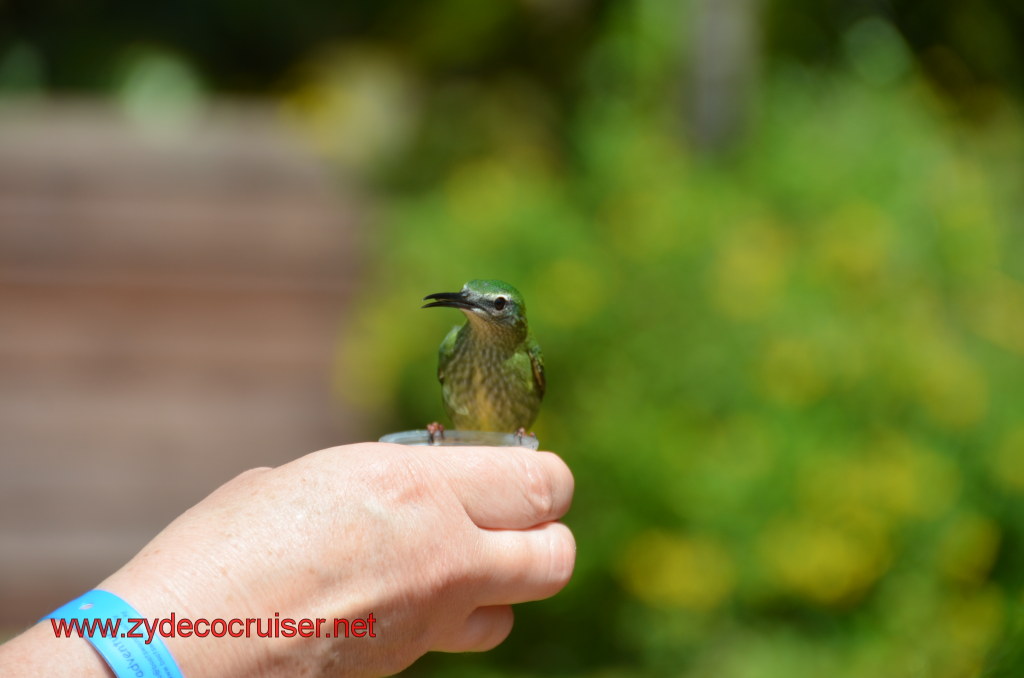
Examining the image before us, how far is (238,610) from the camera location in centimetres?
184

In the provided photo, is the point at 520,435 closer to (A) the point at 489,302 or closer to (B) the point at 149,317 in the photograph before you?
(A) the point at 489,302

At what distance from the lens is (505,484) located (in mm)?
2252

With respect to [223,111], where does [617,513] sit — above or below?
below

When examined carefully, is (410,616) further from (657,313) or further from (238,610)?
(657,313)

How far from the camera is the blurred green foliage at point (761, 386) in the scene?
175 inches

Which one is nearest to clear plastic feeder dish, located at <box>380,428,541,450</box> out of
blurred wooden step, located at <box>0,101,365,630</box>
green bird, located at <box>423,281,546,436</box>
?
green bird, located at <box>423,281,546,436</box>

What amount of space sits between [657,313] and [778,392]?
69cm

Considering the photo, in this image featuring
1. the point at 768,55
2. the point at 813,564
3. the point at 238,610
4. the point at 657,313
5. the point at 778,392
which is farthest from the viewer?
the point at 768,55

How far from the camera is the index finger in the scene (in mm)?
2209

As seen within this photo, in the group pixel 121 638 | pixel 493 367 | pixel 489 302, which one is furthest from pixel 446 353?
pixel 121 638

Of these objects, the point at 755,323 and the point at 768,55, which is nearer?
the point at 755,323

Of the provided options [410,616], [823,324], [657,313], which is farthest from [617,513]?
[410,616]

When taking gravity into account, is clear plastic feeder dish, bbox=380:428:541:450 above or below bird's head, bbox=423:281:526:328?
below

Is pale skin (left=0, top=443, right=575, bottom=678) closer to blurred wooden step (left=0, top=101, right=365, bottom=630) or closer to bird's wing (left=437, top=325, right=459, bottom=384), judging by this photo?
bird's wing (left=437, top=325, right=459, bottom=384)
